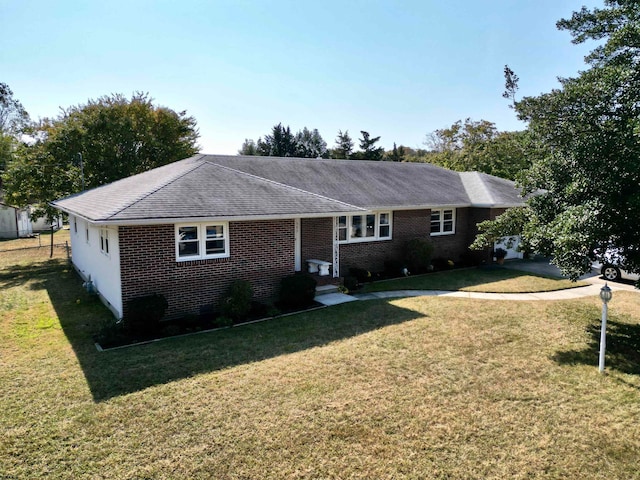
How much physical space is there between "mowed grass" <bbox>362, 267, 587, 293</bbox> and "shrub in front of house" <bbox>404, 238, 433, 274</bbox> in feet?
1.80

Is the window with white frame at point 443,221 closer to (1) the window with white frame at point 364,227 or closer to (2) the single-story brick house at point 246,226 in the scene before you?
(2) the single-story brick house at point 246,226

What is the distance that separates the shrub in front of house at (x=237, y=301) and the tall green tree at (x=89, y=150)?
1670 cm

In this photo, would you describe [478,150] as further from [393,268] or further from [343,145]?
[393,268]

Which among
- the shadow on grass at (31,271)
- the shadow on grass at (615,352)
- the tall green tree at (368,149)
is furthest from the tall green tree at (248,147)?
the shadow on grass at (615,352)

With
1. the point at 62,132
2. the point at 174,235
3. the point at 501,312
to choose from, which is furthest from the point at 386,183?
the point at 62,132

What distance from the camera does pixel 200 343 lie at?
907cm

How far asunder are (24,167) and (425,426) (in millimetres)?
25150

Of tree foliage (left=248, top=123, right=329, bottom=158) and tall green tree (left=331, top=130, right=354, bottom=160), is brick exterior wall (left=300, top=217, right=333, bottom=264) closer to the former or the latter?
tree foliage (left=248, top=123, right=329, bottom=158)

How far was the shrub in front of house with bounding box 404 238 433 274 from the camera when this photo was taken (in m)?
17.1

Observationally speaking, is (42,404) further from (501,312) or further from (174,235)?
(501,312)

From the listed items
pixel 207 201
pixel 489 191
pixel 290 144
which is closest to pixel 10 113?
pixel 290 144

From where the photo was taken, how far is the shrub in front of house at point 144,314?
9.51 meters

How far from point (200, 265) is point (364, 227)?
7.83m

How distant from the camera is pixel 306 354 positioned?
8.38 m
